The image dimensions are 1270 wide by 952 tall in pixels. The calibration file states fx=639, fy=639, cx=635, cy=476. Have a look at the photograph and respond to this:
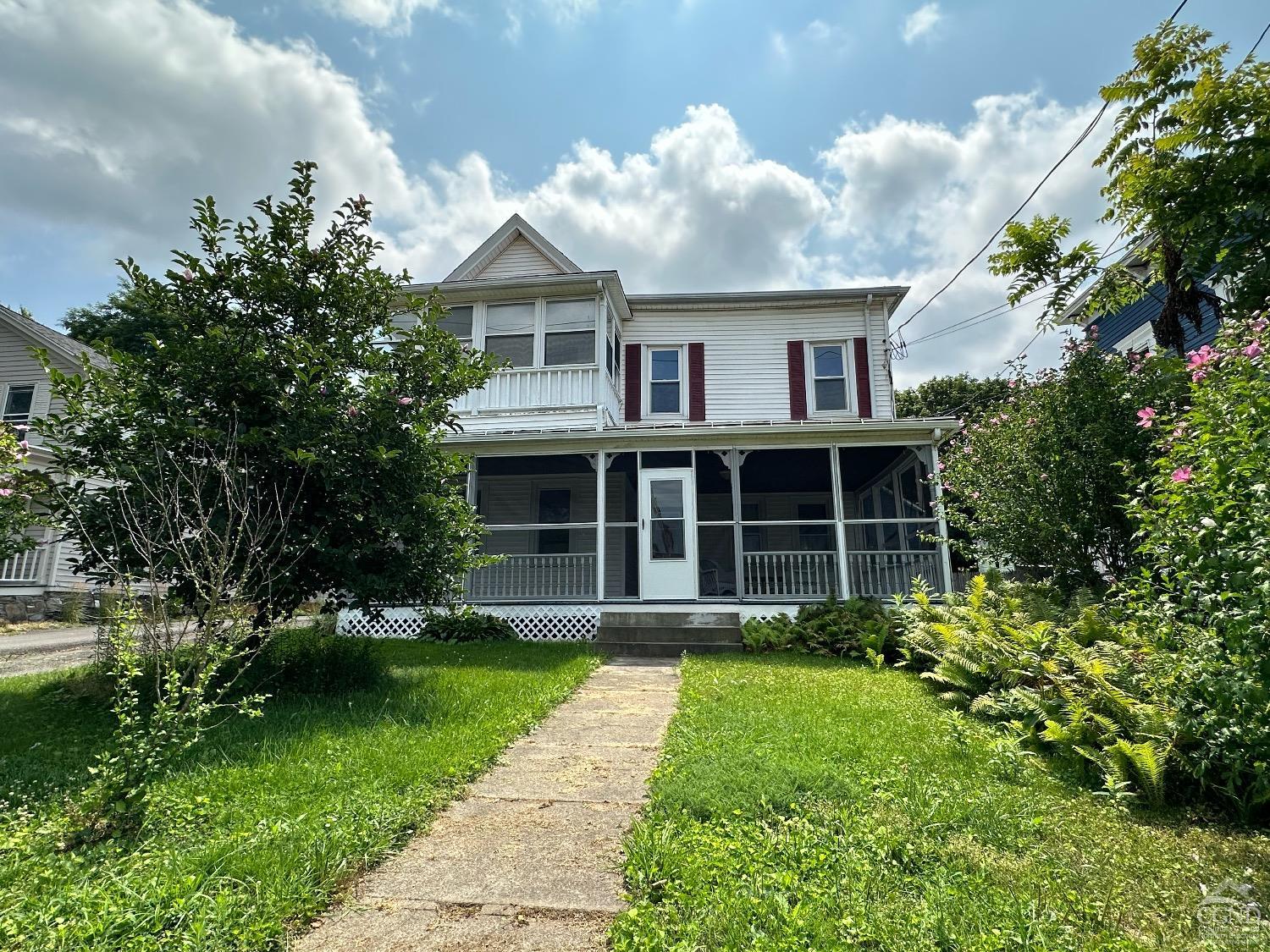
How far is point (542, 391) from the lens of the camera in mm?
13094

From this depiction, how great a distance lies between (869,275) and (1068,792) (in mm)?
12996

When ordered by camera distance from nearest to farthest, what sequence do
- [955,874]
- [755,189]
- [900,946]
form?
[900,946], [955,874], [755,189]

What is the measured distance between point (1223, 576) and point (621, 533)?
1195 centimetres

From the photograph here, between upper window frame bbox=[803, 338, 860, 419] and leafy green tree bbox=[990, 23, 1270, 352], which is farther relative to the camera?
upper window frame bbox=[803, 338, 860, 419]

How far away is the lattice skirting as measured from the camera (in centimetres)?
1109

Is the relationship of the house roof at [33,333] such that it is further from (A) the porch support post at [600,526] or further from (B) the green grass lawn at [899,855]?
(B) the green grass lawn at [899,855]

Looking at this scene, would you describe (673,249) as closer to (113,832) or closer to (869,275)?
(869,275)

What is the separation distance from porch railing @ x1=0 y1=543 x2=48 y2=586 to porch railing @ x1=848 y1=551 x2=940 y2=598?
17.3 metres

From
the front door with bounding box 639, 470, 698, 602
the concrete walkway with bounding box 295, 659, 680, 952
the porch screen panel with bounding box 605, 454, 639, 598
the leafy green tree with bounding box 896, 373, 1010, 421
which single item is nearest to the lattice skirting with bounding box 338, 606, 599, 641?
the front door with bounding box 639, 470, 698, 602

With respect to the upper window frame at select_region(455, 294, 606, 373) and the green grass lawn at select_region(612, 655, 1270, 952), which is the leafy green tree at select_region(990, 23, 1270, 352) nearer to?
the green grass lawn at select_region(612, 655, 1270, 952)

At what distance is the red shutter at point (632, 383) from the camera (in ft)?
48.5

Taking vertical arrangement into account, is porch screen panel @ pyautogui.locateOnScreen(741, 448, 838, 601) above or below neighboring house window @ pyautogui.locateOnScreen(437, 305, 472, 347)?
below

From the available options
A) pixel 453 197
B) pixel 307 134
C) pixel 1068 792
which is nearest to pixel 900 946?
pixel 1068 792

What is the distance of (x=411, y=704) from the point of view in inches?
220
